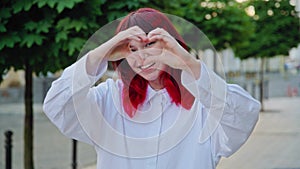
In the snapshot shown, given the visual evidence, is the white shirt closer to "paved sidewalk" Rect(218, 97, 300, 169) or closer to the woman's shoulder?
the woman's shoulder

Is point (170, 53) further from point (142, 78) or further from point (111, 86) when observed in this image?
point (111, 86)

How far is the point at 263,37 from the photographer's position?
1912 centimetres

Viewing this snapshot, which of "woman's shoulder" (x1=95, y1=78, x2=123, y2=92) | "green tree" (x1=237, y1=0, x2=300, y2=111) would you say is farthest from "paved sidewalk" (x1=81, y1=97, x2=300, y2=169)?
"woman's shoulder" (x1=95, y1=78, x2=123, y2=92)

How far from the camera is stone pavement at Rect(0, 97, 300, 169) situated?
9285mm

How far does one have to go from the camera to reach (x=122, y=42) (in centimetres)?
164

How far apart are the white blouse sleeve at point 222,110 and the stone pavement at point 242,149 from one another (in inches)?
245

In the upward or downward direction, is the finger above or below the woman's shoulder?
above

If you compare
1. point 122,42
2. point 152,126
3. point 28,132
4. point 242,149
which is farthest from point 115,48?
point 242,149

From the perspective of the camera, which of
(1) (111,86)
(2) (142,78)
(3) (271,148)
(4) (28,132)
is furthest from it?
(3) (271,148)

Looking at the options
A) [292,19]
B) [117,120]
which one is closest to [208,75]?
[117,120]

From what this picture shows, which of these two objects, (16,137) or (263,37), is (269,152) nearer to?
(16,137)

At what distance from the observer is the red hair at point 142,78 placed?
5.68 ft

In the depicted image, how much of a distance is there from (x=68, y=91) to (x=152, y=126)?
27 cm

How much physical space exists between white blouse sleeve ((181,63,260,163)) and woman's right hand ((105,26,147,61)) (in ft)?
0.54
